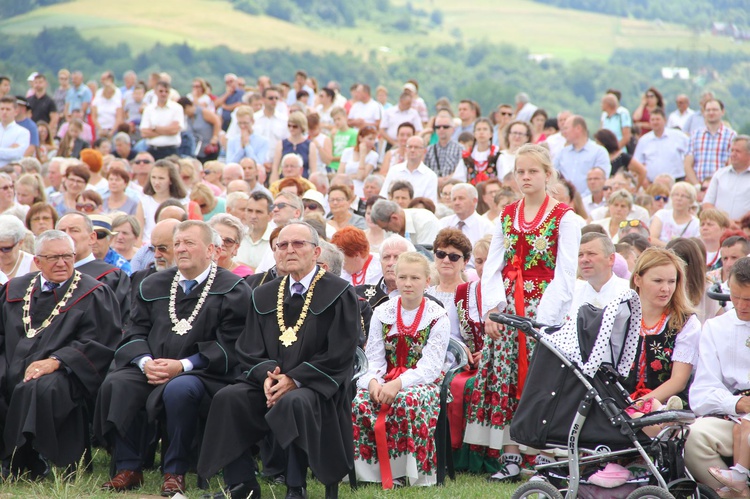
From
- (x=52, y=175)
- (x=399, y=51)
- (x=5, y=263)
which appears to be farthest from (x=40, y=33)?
(x=5, y=263)

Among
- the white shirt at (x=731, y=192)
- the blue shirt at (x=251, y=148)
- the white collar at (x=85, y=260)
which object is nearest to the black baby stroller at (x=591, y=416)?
the white collar at (x=85, y=260)

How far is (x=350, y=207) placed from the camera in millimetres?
11609

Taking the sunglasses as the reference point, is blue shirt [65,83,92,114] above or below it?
below

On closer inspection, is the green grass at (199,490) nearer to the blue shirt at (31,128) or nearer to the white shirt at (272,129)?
the white shirt at (272,129)

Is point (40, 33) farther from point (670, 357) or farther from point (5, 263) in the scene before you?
point (670, 357)

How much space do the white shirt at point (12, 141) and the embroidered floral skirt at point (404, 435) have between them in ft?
33.4

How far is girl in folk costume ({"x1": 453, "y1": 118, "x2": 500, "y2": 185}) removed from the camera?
44.3 feet

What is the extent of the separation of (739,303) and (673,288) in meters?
0.40

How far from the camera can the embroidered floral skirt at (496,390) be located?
690cm

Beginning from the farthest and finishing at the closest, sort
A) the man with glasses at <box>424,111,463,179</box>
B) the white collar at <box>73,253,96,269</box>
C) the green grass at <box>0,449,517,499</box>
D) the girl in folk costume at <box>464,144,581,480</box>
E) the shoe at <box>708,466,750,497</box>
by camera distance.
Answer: the man with glasses at <box>424,111,463,179</box> → the white collar at <box>73,253,96,269</box> → the girl in folk costume at <box>464,144,581,480</box> → the green grass at <box>0,449,517,499</box> → the shoe at <box>708,466,750,497</box>

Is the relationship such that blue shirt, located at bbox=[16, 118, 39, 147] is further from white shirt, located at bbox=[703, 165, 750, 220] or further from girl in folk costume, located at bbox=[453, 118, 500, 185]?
white shirt, located at bbox=[703, 165, 750, 220]

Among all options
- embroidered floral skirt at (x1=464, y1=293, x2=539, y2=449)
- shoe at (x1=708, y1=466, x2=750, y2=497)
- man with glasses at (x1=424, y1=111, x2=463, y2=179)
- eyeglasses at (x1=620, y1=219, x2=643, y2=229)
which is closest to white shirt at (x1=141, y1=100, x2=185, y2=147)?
man with glasses at (x1=424, y1=111, x2=463, y2=179)

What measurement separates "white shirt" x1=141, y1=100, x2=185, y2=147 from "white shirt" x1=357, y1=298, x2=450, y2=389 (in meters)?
10.2

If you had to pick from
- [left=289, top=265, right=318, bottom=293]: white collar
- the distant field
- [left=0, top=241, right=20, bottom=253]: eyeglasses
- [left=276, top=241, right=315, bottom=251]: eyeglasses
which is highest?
[left=276, top=241, right=315, bottom=251]: eyeglasses
